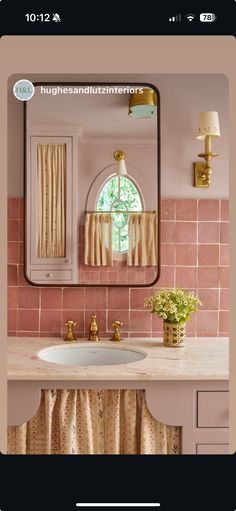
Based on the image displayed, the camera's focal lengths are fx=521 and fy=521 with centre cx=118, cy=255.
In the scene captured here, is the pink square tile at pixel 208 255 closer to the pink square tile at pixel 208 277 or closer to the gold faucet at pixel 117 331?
the pink square tile at pixel 208 277

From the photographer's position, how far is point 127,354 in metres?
1.03

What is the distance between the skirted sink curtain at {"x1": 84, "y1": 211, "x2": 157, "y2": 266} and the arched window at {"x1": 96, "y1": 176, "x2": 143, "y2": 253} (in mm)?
10

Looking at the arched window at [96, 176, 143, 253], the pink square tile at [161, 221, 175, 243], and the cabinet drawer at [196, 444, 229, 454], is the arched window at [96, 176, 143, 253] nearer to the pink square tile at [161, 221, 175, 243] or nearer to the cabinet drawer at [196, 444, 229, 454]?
the pink square tile at [161, 221, 175, 243]

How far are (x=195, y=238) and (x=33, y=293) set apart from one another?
375mm

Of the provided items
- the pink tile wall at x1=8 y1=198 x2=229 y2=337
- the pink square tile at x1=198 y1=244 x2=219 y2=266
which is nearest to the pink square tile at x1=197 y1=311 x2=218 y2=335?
the pink tile wall at x1=8 y1=198 x2=229 y2=337

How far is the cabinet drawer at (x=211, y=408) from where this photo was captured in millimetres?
837

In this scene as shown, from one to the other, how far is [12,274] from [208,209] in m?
0.45

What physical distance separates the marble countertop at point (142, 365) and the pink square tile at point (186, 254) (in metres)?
0.18

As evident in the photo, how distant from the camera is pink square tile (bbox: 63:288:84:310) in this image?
114 cm

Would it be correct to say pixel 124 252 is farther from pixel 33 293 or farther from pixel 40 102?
pixel 40 102
